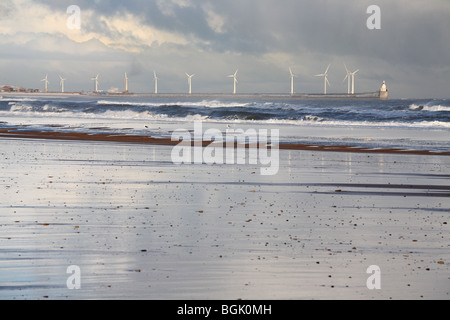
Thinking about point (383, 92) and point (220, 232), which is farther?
point (383, 92)

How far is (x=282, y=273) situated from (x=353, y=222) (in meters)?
3.33

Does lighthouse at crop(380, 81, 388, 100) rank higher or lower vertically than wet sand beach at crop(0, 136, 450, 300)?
higher

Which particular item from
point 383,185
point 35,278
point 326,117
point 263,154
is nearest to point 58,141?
point 263,154

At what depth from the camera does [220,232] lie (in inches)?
347

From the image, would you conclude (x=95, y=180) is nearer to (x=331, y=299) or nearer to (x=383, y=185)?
(x=383, y=185)

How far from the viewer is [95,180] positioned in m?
14.2

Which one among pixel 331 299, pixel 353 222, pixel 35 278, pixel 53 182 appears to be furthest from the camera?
pixel 53 182

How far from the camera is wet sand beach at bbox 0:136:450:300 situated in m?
6.27

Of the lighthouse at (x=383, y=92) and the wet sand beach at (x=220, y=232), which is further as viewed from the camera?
the lighthouse at (x=383, y=92)

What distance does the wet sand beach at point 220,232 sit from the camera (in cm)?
627

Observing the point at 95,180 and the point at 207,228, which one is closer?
the point at 207,228

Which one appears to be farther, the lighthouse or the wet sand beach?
the lighthouse

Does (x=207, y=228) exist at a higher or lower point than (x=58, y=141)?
lower

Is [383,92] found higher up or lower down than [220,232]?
higher up
